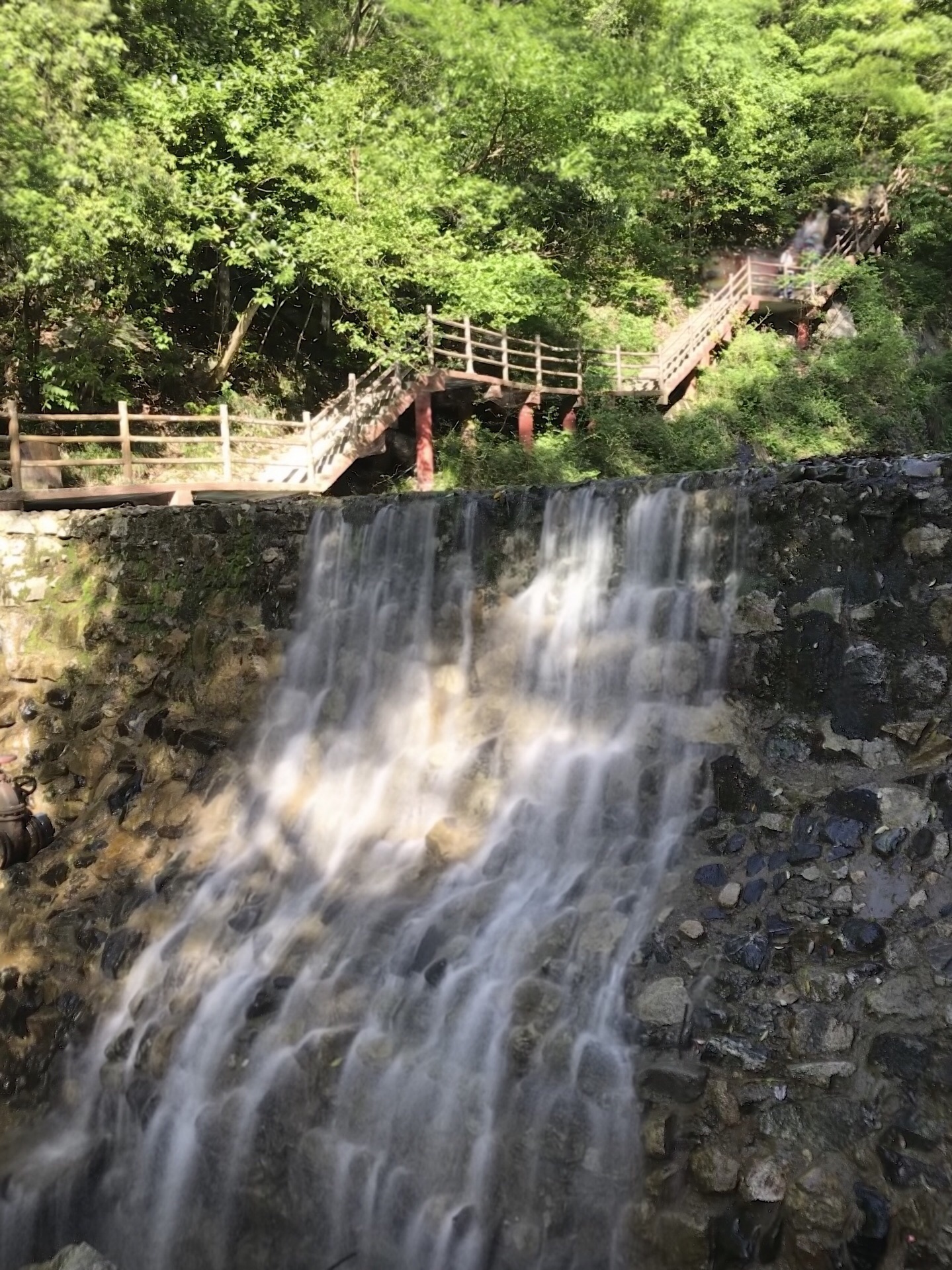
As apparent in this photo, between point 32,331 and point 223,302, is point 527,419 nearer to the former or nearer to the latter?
point 223,302

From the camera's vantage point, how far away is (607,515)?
21.0 feet

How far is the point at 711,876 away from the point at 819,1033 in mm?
1042

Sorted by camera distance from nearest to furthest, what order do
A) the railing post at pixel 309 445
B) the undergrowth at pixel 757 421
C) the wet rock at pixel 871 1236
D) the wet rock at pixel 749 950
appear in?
the wet rock at pixel 871 1236, the wet rock at pixel 749 950, the railing post at pixel 309 445, the undergrowth at pixel 757 421

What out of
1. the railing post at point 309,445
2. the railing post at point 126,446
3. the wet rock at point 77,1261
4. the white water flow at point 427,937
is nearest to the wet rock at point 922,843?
the white water flow at point 427,937

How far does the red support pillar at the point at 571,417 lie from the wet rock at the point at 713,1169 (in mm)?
13969

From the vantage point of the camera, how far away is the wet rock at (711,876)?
4.64 m

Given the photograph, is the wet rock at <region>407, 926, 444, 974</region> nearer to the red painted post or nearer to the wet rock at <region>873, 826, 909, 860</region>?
the wet rock at <region>873, 826, 909, 860</region>

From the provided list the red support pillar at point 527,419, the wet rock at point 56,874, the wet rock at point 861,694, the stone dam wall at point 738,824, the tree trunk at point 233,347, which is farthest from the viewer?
the red support pillar at point 527,419

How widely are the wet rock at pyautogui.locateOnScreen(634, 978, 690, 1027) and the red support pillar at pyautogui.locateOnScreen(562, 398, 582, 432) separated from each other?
43.3 feet

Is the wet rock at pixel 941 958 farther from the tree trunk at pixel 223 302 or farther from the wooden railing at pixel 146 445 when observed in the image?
the tree trunk at pixel 223 302

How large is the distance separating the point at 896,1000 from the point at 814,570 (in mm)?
2690

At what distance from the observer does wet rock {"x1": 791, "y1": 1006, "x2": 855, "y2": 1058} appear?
12.2 ft

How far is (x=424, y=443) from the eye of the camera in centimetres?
1381

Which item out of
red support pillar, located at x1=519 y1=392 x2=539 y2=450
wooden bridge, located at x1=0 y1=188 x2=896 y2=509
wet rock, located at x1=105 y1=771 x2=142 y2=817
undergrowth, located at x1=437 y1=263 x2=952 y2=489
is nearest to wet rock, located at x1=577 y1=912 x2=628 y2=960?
wet rock, located at x1=105 y1=771 x2=142 y2=817
